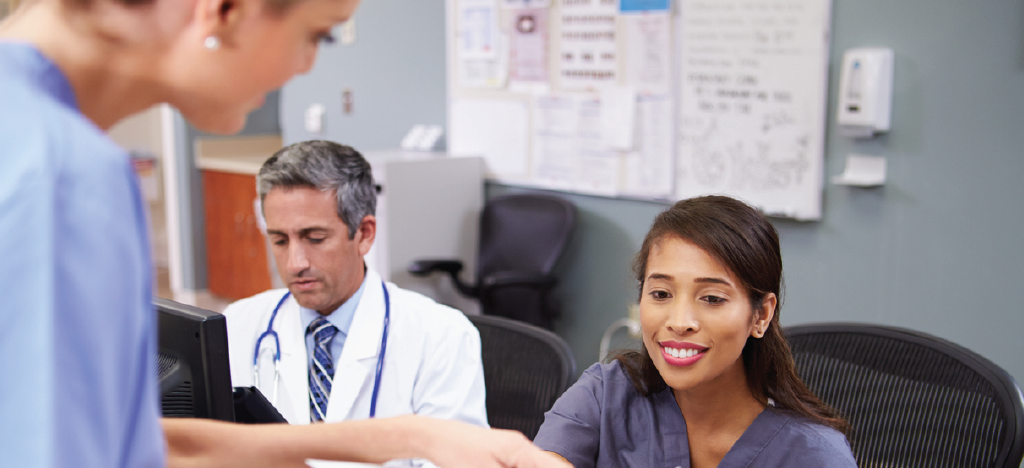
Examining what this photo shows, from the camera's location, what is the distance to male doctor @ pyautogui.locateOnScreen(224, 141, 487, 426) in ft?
5.11

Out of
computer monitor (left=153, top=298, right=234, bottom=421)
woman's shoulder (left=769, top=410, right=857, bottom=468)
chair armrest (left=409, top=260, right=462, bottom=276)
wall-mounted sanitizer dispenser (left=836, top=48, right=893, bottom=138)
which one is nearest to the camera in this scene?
computer monitor (left=153, top=298, right=234, bottom=421)

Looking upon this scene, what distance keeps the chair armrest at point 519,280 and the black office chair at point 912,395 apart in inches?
64.6

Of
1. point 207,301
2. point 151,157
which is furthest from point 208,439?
point 151,157

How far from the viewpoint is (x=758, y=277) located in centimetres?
132

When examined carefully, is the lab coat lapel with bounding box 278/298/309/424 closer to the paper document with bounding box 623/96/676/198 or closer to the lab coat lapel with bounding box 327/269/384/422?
the lab coat lapel with bounding box 327/269/384/422

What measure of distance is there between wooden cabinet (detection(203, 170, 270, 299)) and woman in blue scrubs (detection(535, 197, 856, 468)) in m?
3.71

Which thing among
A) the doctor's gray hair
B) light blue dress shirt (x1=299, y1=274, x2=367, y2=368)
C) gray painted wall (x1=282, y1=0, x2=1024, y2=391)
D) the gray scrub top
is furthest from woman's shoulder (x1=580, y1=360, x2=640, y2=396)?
gray painted wall (x1=282, y1=0, x2=1024, y2=391)

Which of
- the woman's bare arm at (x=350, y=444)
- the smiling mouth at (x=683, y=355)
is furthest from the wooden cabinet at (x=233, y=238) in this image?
the woman's bare arm at (x=350, y=444)

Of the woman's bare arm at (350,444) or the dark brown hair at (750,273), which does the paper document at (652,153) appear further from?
the woman's bare arm at (350,444)

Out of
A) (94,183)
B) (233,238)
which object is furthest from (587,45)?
(94,183)

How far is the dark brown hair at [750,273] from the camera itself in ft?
4.29

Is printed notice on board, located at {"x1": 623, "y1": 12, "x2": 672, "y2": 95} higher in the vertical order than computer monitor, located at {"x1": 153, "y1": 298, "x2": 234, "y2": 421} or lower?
higher

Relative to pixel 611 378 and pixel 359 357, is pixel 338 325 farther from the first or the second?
pixel 611 378

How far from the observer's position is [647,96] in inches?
125
